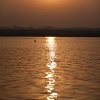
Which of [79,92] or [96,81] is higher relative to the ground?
[96,81]

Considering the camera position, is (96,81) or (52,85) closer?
(52,85)

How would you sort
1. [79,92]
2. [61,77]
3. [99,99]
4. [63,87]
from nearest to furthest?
1. [99,99]
2. [79,92]
3. [63,87]
4. [61,77]

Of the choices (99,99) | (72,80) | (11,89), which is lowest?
(99,99)

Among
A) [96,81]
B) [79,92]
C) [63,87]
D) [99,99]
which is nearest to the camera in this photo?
[99,99]

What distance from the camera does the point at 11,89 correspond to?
17734 mm

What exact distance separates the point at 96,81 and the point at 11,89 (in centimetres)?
508

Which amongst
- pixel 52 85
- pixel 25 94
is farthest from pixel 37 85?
pixel 25 94

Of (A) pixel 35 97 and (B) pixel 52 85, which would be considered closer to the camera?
(A) pixel 35 97

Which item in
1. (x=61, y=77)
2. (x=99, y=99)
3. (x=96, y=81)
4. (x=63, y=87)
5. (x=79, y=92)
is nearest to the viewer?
(x=99, y=99)

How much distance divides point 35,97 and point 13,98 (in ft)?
2.90

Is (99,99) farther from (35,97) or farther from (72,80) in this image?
(72,80)

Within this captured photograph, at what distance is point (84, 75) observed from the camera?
76.6ft

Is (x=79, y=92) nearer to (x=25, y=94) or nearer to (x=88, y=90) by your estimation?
(x=88, y=90)

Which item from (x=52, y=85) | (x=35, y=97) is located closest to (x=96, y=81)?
(x=52, y=85)
